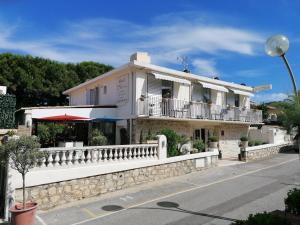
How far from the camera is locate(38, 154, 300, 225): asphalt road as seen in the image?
31.3 ft

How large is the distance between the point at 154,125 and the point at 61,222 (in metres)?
11.3

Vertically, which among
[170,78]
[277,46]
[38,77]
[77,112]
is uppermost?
[38,77]

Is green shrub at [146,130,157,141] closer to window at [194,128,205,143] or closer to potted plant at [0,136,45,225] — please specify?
window at [194,128,205,143]

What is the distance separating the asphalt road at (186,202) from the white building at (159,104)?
5.06m

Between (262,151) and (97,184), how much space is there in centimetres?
1636

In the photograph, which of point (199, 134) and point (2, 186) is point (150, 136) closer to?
point (199, 134)

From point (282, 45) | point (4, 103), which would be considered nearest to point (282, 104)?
point (282, 45)

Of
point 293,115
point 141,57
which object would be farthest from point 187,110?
point 293,115

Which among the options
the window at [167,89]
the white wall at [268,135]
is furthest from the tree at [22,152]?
the white wall at [268,135]

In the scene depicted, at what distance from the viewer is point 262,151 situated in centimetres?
2419

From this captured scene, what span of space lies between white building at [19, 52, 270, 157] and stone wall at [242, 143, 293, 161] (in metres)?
2.79

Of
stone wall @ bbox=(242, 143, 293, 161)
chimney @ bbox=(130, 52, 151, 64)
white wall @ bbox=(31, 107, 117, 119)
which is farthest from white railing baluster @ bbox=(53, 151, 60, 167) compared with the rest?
stone wall @ bbox=(242, 143, 293, 161)

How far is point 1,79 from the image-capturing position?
32.8 m

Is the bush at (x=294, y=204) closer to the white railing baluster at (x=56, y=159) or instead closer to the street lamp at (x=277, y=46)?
the street lamp at (x=277, y=46)
